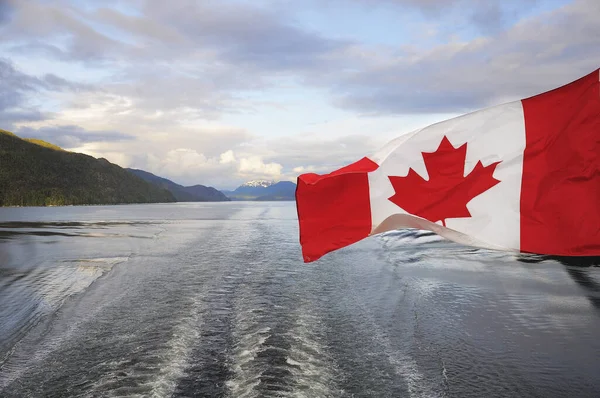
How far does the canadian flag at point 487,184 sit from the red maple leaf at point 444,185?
0.04 ft

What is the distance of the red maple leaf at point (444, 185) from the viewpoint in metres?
5.77

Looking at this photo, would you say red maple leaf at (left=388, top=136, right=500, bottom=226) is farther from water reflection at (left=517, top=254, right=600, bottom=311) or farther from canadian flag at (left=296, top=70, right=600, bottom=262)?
water reflection at (left=517, top=254, right=600, bottom=311)

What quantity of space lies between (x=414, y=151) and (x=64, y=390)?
618 cm

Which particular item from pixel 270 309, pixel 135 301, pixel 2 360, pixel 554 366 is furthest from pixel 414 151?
pixel 135 301

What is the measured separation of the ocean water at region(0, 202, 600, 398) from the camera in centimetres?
714

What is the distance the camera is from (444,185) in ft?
19.5

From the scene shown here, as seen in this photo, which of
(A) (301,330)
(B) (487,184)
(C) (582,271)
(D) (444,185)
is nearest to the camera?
(B) (487,184)

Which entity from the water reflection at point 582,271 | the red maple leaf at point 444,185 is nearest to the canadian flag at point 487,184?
the red maple leaf at point 444,185

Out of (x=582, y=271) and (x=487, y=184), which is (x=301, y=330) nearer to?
(x=487, y=184)

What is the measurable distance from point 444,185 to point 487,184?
1.69 feet

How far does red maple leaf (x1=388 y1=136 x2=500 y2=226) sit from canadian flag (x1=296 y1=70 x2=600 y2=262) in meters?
0.01

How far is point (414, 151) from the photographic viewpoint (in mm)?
6145

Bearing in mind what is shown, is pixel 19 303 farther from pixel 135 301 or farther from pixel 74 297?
pixel 135 301

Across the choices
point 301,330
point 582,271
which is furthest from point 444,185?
point 582,271
